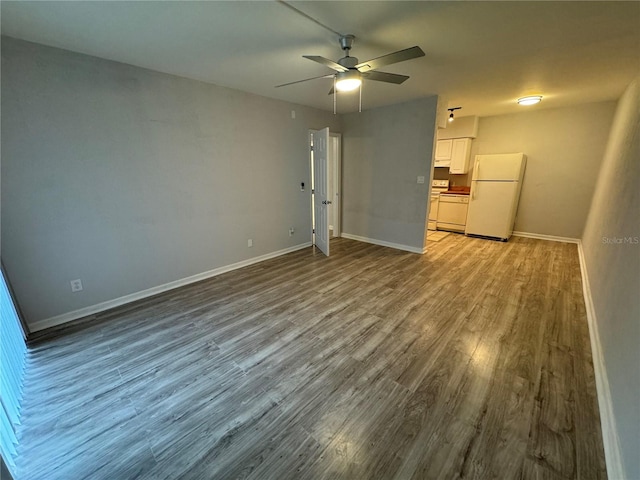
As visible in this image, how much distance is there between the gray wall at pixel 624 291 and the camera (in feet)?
4.11

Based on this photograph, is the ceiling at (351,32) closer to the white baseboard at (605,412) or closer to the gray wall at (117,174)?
the gray wall at (117,174)

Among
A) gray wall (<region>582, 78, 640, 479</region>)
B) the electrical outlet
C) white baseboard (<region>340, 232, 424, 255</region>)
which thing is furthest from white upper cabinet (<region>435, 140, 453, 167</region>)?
the electrical outlet

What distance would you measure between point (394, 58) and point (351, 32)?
1.41 feet

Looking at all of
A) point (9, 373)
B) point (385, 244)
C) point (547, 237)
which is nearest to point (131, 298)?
point (9, 373)

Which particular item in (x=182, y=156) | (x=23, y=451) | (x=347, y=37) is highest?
(x=347, y=37)

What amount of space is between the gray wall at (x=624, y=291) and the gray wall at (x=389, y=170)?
2.13m

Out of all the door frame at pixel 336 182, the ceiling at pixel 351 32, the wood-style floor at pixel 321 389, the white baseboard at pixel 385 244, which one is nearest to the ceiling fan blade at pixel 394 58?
the ceiling at pixel 351 32

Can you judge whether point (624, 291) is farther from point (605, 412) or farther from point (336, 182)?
point (336, 182)

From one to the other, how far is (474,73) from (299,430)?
389 centimetres

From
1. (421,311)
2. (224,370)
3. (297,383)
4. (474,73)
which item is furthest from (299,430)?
(474,73)

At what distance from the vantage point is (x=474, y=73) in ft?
9.71

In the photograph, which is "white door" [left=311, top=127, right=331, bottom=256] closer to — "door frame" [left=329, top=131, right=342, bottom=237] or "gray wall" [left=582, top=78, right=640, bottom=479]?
"door frame" [left=329, top=131, right=342, bottom=237]

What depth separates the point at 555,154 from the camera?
496cm

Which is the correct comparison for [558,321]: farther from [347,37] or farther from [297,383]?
[347,37]
